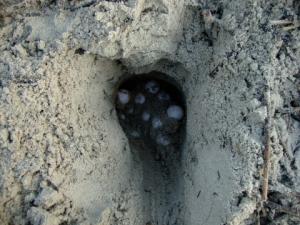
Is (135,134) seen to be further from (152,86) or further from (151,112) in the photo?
(152,86)

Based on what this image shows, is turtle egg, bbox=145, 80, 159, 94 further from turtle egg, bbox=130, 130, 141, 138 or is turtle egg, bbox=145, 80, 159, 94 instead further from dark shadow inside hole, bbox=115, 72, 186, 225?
turtle egg, bbox=130, 130, 141, 138

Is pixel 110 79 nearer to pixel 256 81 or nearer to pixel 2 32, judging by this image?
pixel 2 32

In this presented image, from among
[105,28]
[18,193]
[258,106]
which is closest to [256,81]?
[258,106]

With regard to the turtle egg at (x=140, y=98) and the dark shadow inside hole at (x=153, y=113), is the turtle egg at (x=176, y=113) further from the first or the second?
the turtle egg at (x=140, y=98)

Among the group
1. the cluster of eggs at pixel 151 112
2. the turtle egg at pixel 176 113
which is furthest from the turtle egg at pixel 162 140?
the turtle egg at pixel 176 113

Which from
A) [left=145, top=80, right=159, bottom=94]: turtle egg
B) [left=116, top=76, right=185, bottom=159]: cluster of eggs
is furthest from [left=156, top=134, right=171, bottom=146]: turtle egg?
[left=145, top=80, right=159, bottom=94]: turtle egg

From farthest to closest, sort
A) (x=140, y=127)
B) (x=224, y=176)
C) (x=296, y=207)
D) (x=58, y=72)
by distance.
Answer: (x=140, y=127), (x=58, y=72), (x=224, y=176), (x=296, y=207)

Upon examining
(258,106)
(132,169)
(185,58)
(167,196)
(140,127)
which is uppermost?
(185,58)
